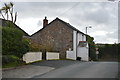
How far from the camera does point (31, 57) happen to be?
24.0m

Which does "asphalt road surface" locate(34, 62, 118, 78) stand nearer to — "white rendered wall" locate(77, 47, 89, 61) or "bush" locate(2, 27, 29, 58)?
"bush" locate(2, 27, 29, 58)

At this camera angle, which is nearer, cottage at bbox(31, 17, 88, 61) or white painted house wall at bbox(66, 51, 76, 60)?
white painted house wall at bbox(66, 51, 76, 60)

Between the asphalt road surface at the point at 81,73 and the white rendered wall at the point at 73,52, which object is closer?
the asphalt road surface at the point at 81,73

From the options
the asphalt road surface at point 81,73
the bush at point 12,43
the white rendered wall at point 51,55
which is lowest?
the asphalt road surface at point 81,73

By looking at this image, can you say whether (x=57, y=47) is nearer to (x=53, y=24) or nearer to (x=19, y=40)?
(x=53, y=24)

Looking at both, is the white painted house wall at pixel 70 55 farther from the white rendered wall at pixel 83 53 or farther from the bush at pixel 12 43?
the bush at pixel 12 43

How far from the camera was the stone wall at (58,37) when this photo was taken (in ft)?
132

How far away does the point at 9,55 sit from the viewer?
18.7 metres

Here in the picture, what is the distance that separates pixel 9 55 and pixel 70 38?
22.6 meters

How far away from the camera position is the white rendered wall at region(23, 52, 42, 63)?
22.1 m

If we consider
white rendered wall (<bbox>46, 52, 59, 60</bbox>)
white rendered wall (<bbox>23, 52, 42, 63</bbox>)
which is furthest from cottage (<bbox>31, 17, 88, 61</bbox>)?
white rendered wall (<bbox>23, 52, 42, 63</bbox>)

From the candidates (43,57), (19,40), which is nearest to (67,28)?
(43,57)

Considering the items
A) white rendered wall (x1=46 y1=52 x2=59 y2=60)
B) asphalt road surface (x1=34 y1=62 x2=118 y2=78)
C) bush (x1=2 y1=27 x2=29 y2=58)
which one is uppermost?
bush (x1=2 y1=27 x2=29 y2=58)

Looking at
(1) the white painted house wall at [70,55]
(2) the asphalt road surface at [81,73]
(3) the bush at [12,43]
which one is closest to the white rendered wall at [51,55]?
(1) the white painted house wall at [70,55]
